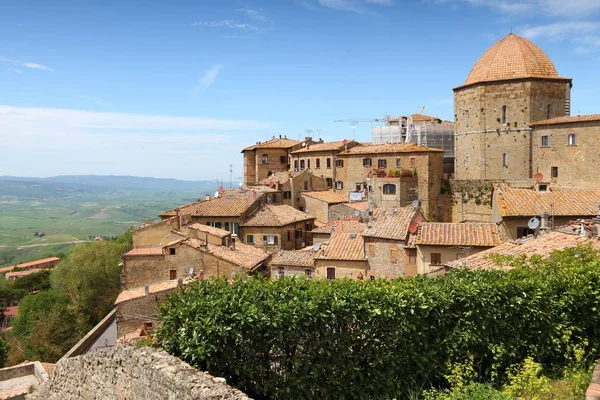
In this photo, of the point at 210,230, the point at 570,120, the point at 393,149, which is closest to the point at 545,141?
the point at 570,120

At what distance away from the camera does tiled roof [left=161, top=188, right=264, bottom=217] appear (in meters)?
43.5

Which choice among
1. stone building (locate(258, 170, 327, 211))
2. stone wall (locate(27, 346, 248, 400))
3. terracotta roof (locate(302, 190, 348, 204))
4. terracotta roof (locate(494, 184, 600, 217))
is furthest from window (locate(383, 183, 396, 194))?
stone wall (locate(27, 346, 248, 400))

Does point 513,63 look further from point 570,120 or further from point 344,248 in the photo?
point 344,248

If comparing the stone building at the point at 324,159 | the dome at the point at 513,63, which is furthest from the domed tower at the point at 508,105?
the stone building at the point at 324,159

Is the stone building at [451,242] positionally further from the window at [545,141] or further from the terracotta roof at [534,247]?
the window at [545,141]

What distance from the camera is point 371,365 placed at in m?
11.8

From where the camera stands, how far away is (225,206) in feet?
146

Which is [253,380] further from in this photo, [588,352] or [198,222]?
[198,222]

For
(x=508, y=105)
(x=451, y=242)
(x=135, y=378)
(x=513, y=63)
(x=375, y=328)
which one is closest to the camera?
(x=135, y=378)

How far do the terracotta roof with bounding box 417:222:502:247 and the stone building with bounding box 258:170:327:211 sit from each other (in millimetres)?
27609

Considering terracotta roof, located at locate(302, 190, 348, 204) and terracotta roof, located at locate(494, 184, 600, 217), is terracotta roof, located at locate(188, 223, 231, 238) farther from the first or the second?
terracotta roof, located at locate(494, 184, 600, 217)

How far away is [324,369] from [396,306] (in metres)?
2.43

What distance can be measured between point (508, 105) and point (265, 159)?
113ft

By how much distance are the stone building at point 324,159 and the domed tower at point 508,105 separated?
1545 centimetres
